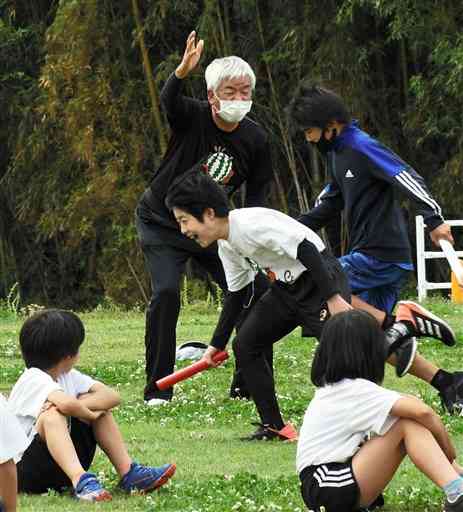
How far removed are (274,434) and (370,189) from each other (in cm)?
143

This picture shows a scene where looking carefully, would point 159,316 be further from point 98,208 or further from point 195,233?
point 98,208

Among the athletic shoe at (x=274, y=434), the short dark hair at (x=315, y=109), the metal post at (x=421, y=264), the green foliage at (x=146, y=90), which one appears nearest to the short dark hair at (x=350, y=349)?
the athletic shoe at (x=274, y=434)

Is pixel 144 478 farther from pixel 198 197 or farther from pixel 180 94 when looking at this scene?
pixel 180 94

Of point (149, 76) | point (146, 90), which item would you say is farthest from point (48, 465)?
point (146, 90)

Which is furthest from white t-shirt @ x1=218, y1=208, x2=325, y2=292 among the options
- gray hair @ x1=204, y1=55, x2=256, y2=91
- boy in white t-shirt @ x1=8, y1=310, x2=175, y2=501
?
gray hair @ x1=204, y1=55, x2=256, y2=91

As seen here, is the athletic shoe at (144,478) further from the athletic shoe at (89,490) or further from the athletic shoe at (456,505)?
the athletic shoe at (456,505)

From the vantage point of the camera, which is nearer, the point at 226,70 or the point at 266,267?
the point at 266,267

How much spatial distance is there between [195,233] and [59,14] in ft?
48.6

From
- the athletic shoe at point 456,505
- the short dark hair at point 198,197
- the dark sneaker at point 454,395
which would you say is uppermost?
the short dark hair at point 198,197

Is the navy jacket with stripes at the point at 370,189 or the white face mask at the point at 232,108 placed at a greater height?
the white face mask at the point at 232,108

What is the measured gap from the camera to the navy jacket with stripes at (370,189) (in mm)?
7848

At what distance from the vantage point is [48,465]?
245 inches

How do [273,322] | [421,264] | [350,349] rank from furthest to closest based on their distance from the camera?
1. [421,264]
2. [273,322]
3. [350,349]

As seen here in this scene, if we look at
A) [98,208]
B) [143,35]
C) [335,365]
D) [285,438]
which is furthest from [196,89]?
[335,365]
